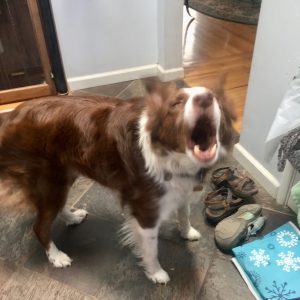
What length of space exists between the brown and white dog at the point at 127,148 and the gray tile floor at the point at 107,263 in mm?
156

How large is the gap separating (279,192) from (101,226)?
102 cm

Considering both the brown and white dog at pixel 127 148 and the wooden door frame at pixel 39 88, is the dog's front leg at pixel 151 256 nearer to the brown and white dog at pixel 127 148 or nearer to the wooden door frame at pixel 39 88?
the brown and white dog at pixel 127 148

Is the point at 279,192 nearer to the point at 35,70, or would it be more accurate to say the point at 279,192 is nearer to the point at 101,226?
the point at 101,226

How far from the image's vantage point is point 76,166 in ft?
4.84

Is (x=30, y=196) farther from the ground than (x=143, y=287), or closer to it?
farther from the ground

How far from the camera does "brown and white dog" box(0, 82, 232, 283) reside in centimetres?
116

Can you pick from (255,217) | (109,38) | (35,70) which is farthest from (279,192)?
(35,70)

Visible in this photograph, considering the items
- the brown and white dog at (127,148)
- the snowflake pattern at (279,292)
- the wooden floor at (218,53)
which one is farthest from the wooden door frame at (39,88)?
the snowflake pattern at (279,292)

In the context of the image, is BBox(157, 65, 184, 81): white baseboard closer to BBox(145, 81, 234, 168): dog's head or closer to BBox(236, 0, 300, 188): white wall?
BBox(236, 0, 300, 188): white wall

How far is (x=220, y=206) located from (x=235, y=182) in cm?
18

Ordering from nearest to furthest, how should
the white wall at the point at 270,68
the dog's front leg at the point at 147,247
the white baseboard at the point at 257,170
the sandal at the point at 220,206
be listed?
the dog's front leg at the point at 147,247, the white wall at the point at 270,68, the sandal at the point at 220,206, the white baseboard at the point at 257,170

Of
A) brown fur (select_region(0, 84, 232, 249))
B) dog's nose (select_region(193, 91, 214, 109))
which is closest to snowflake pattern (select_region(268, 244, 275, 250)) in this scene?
brown fur (select_region(0, 84, 232, 249))

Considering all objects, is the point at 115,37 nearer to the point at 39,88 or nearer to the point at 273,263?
the point at 39,88

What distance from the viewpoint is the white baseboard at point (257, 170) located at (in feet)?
6.62
